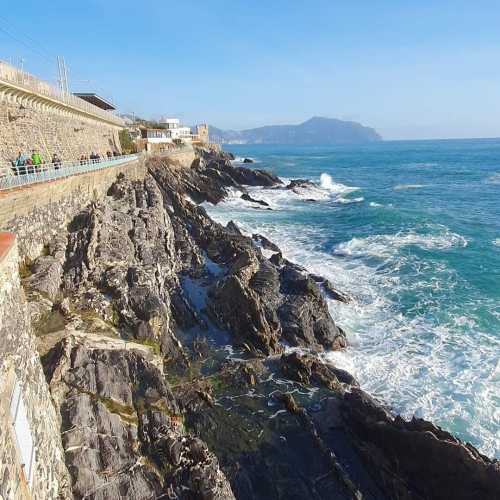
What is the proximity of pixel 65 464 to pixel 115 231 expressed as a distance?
1345 cm

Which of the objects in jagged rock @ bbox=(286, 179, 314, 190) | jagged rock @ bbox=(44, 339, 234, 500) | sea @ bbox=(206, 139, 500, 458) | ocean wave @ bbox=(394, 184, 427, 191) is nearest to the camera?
jagged rock @ bbox=(44, 339, 234, 500)

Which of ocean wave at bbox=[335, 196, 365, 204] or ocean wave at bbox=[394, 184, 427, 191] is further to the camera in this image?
ocean wave at bbox=[394, 184, 427, 191]

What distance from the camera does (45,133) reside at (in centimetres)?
2944

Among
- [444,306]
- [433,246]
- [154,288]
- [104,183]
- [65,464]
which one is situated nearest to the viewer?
[65,464]

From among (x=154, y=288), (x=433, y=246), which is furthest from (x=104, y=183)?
(x=433, y=246)

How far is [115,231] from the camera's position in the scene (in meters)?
21.8

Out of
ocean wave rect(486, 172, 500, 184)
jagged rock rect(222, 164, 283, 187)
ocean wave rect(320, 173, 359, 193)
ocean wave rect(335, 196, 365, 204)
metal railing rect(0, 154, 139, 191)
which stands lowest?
ocean wave rect(335, 196, 365, 204)

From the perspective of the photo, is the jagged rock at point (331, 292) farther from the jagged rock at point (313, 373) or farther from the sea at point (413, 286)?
the jagged rock at point (313, 373)

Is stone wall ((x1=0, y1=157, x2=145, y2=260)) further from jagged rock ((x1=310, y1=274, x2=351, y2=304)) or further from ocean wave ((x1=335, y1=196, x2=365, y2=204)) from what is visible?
ocean wave ((x1=335, y1=196, x2=365, y2=204))

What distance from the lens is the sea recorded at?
1673cm

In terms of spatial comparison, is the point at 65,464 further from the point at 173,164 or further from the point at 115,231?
the point at 173,164

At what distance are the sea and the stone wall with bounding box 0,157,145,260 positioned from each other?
1375 centimetres

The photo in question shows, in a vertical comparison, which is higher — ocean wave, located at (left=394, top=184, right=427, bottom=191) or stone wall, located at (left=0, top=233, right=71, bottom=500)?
stone wall, located at (left=0, top=233, right=71, bottom=500)

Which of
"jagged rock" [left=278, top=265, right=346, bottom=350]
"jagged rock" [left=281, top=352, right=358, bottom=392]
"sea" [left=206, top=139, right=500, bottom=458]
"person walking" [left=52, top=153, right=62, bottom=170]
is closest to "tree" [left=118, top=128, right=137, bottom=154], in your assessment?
"sea" [left=206, top=139, right=500, bottom=458]
